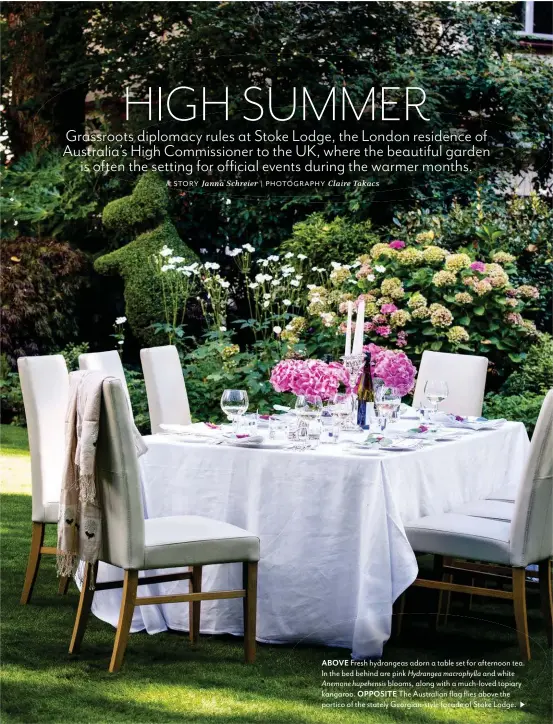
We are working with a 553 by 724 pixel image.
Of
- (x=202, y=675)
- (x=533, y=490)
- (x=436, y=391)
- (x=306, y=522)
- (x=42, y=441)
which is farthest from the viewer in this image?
(x=436, y=391)

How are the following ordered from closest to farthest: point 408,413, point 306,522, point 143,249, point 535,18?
1. point 306,522
2. point 408,413
3. point 143,249
4. point 535,18

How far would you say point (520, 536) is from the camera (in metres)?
3.65

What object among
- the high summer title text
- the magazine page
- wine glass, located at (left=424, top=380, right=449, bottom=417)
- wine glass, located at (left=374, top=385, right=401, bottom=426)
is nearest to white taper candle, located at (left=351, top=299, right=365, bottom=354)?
the magazine page

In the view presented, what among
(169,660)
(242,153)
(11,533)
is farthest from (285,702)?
(242,153)

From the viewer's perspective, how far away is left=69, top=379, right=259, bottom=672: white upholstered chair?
3377 mm

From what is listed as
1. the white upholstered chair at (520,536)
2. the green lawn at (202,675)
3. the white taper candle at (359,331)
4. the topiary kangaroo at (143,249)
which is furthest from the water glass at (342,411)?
the topiary kangaroo at (143,249)

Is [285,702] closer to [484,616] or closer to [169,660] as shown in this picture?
[169,660]

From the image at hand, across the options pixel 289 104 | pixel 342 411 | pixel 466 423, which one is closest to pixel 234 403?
pixel 342 411

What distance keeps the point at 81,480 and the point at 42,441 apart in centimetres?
97

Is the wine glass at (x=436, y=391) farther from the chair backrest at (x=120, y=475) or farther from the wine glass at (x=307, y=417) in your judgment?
the chair backrest at (x=120, y=475)

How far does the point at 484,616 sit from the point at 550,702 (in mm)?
1024

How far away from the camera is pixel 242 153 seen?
10812mm

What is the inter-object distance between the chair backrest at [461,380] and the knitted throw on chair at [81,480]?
7.77 feet

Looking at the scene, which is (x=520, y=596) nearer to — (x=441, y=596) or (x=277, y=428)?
(x=441, y=596)
